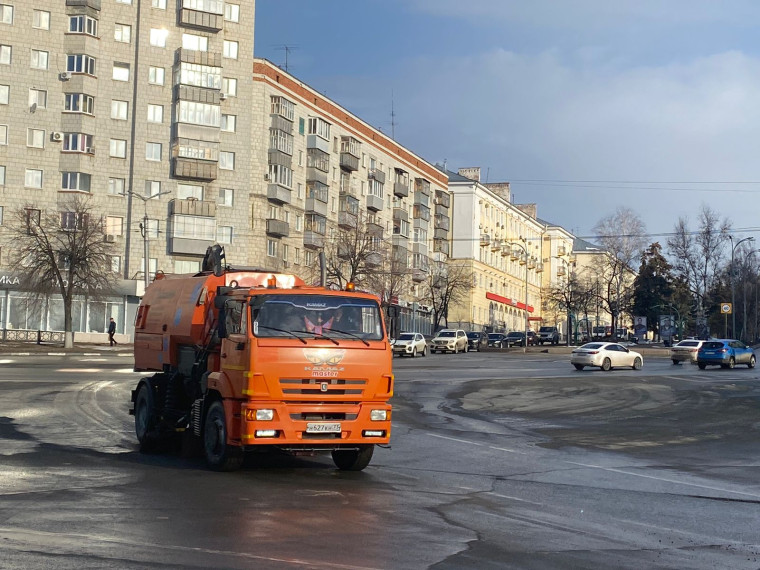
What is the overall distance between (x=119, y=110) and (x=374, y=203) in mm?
28459

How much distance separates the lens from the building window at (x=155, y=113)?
69.2 meters

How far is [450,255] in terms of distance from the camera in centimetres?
11294

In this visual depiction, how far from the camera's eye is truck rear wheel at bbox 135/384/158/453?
15.5 m

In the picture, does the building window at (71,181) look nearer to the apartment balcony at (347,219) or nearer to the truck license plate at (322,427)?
the apartment balcony at (347,219)

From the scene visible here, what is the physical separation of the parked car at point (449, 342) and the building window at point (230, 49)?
24.9m

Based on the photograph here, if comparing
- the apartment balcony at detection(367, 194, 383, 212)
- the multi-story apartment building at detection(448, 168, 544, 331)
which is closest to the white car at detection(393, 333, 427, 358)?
the apartment balcony at detection(367, 194, 383, 212)

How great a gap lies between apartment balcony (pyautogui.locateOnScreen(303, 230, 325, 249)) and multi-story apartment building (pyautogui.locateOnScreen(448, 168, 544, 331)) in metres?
28.6

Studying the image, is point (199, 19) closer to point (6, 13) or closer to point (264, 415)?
point (6, 13)

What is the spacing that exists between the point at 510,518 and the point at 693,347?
175ft

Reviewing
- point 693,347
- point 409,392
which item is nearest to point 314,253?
point 693,347

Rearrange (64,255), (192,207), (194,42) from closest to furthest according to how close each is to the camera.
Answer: (64,255) < (192,207) < (194,42)

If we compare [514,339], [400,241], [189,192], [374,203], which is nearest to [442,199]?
[400,241]

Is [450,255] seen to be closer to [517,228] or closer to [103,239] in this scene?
[517,228]

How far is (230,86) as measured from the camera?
236 ft
